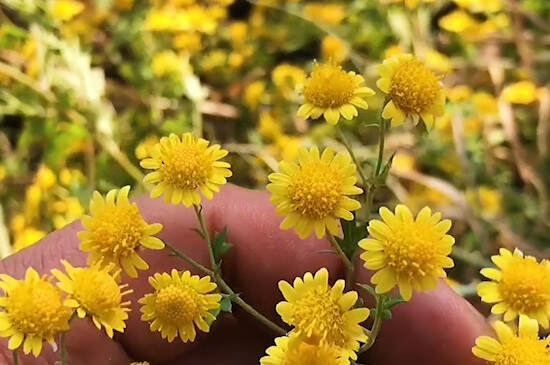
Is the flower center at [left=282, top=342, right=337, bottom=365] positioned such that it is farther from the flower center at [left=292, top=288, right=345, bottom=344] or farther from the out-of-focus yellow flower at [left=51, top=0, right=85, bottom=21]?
the out-of-focus yellow flower at [left=51, top=0, right=85, bottom=21]

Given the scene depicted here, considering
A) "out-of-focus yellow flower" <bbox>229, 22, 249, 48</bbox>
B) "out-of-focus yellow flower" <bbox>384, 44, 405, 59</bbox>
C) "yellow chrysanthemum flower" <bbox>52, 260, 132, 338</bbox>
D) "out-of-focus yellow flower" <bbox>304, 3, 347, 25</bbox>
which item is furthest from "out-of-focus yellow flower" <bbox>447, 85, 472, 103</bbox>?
"yellow chrysanthemum flower" <bbox>52, 260, 132, 338</bbox>

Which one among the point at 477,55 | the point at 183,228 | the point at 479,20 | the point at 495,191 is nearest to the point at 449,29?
the point at 477,55

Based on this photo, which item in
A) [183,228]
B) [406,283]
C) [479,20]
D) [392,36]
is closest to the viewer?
[406,283]

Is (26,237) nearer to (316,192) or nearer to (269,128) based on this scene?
(269,128)

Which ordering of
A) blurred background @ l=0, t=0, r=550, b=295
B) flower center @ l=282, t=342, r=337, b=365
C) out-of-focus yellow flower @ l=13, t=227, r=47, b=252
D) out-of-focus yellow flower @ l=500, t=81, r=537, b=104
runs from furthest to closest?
out-of-focus yellow flower @ l=500, t=81, r=537, b=104
blurred background @ l=0, t=0, r=550, b=295
out-of-focus yellow flower @ l=13, t=227, r=47, b=252
flower center @ l=282, t=342, r=337, b=365

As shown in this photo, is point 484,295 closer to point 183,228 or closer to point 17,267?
point 183,228

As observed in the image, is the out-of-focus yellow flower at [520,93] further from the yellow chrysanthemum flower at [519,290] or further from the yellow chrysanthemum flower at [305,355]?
the yellow chrysanthemum flower at [305,355]
